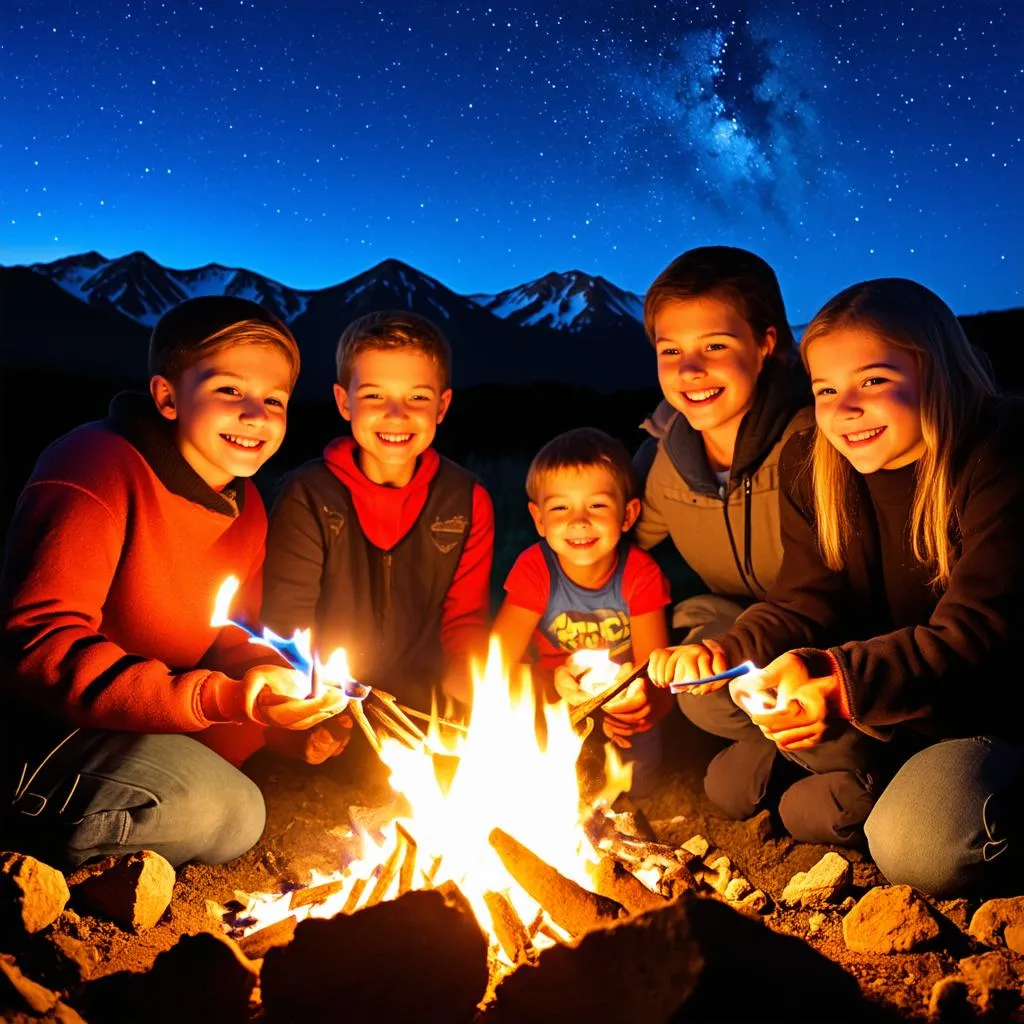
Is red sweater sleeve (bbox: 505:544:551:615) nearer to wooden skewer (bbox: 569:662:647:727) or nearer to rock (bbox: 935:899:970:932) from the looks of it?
wooden skewer (bbox: 569:662:647:727)

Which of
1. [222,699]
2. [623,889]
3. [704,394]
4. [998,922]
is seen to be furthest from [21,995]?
[704,394]

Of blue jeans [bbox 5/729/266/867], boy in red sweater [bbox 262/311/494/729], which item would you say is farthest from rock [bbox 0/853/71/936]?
boy in red sweater [bbox 262/311/494/729]

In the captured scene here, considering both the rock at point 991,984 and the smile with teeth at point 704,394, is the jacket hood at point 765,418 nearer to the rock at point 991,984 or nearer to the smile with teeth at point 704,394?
the smile with teeth at point 704,394

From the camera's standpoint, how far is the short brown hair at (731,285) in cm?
402

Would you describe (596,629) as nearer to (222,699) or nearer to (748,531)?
(748,531)

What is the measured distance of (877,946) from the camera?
8.08 ft

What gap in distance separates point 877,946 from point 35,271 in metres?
60.7

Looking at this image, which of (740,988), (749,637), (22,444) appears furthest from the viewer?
(22,444)

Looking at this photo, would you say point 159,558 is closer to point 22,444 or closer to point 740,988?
point 740,988

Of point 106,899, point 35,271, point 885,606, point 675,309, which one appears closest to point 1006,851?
point 885,606

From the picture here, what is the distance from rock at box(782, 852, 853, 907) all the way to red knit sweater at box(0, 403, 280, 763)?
191 centimetres

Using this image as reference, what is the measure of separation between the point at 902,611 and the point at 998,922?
3.70ft

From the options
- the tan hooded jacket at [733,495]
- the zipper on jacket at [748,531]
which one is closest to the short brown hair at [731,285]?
the tan hooded jacket at [733,495]

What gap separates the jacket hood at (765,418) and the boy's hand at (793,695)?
159 centimetres
